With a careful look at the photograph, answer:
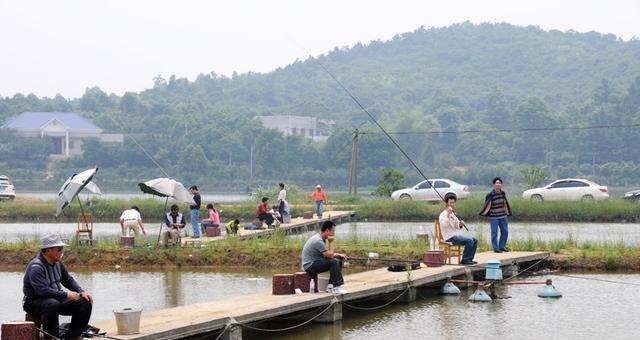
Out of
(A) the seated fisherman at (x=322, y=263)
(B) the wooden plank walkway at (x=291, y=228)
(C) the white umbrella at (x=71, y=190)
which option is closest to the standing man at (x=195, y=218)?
(B) the wooden plank walkway at (x=291, y=228)

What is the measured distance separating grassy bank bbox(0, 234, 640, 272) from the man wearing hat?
11165mm

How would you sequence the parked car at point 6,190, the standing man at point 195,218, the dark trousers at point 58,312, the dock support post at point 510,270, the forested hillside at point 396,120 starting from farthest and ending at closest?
the forested hillside at point 396,120, the parked car at point 6,190, the standing man at point 195,218, the dock support post at point 510,270, the dark trousers at point 58,312

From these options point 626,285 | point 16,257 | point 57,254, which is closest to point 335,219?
point 16,257

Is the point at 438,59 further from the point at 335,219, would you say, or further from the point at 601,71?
the point at 335,219

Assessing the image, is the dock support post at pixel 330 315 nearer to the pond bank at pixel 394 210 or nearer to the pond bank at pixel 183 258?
the pond bank at pixel 183 258

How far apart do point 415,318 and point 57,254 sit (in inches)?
237

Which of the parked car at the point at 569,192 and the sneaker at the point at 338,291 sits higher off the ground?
the parked car at the point at 569,192

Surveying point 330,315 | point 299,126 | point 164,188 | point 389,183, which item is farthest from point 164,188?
point 299,126

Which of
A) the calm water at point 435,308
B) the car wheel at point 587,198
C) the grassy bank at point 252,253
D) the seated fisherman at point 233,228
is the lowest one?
the calm water at point 435,308

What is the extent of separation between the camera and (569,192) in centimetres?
4534

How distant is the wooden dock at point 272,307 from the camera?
13.7m

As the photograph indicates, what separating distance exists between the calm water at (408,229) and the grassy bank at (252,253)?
17.2 feet

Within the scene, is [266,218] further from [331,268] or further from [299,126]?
[299,126]

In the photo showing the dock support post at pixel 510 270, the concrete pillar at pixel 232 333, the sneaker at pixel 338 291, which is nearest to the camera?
the concrete pillar at pixel 232 333
